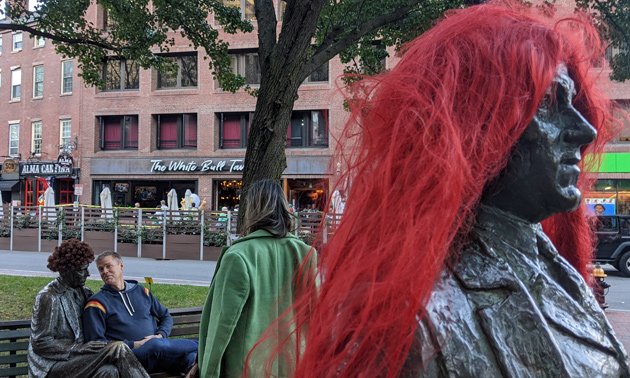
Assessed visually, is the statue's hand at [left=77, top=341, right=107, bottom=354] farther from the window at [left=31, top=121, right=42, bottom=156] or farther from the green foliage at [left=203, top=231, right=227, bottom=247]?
the window at [left=31, top=121, right=42, bottom=156]

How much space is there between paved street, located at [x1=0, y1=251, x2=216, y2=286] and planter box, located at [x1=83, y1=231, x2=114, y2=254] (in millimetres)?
1421

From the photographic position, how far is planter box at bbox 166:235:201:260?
696 inches

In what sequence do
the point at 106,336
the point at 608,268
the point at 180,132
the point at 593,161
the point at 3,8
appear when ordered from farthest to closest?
the point at 180,132 → the point at 608,268 → the point at 3,8 → the point at 106,336 → the point at 593,161

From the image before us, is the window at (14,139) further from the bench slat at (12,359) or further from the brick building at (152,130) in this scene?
the bench slat at (12,359)

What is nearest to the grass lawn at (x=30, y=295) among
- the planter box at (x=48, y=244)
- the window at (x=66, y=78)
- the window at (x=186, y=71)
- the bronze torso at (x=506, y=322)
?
the bronze torso at (x=506, y=322)

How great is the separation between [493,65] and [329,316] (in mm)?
618

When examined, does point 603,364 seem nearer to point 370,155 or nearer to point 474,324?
point 474,324

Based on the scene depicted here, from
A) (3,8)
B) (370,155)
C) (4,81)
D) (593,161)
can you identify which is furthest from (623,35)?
(4,81)

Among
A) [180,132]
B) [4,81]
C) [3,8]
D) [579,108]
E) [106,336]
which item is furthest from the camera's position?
[4,81]

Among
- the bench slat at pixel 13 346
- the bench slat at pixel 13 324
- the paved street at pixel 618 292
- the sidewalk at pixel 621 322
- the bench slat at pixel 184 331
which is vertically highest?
the bench slat at pixel 13 324

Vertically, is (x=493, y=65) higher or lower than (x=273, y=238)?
higher

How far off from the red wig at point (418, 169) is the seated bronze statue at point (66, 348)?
343 cm

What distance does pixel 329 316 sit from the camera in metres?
1.13

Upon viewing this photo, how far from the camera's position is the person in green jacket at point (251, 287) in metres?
2.73
